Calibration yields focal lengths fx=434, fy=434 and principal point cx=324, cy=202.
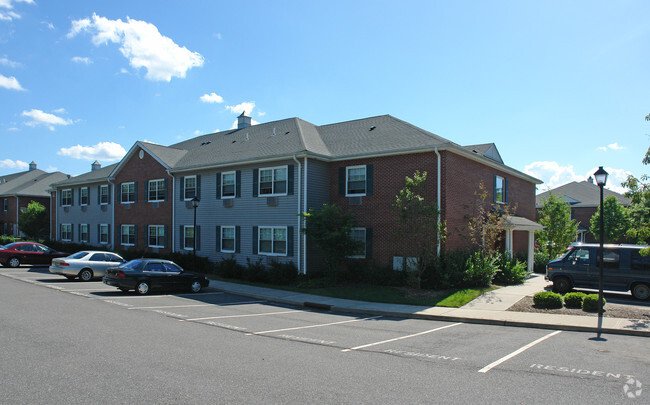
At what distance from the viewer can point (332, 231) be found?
18938mm

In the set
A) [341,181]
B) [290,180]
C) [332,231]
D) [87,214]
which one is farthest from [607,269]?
[87,214]

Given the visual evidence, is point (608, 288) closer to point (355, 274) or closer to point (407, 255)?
point (407, 255)

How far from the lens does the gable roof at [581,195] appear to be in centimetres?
4945

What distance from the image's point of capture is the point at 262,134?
26.8 meters

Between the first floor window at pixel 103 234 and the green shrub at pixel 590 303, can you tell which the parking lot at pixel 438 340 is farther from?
the first floor window at pixel 103 234

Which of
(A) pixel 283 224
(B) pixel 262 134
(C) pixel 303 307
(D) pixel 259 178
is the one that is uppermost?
(B) pixel 262 134

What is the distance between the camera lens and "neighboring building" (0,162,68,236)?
4794cm

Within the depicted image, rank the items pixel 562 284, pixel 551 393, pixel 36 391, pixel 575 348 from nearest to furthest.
→ pixel 36 391 → pixel 551 393 → pixel 575 348 → pixel 562 284

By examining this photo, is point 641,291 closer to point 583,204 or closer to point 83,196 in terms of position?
point 83,196

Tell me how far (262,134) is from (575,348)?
2116cm

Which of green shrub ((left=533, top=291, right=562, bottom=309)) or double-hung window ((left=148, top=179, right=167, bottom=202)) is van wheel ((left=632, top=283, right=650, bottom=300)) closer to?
Answer: green shrub ((left=533, top=291, right=562, bottom=309))

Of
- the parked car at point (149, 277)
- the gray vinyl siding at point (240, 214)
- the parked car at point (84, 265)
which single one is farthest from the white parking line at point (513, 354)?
the parked car at point (84, 265)

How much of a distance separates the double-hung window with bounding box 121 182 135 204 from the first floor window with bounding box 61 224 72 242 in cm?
1012

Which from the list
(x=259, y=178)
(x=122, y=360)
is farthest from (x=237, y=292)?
(x=122, y=360)
